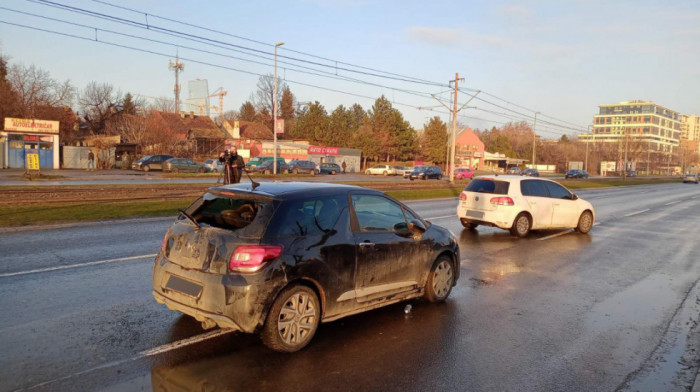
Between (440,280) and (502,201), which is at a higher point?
(502,201)

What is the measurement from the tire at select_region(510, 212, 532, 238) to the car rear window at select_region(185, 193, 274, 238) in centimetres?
Answer: 871

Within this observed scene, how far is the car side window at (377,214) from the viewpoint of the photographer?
532cm

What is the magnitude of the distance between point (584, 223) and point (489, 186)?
125 inches

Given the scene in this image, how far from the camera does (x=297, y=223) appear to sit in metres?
4.61

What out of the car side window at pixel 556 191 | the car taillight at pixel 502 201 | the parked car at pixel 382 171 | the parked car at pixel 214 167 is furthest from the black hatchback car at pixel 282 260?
the parked car at pixel 382 171

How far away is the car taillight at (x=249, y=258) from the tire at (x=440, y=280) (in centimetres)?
259

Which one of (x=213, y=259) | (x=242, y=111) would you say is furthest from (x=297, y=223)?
(x=242, y=111)

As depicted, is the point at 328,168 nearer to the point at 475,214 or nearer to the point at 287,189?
the point at 475,214

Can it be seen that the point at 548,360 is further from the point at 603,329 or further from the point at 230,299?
the point at 230,299

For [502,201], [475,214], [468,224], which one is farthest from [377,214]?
[468,224]

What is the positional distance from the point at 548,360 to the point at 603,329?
141 centimetres

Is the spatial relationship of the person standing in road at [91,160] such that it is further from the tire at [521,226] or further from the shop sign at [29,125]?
the tire at [521,226]

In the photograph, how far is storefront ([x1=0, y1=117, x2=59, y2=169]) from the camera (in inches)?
1556

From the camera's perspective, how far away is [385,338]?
16.1ft
